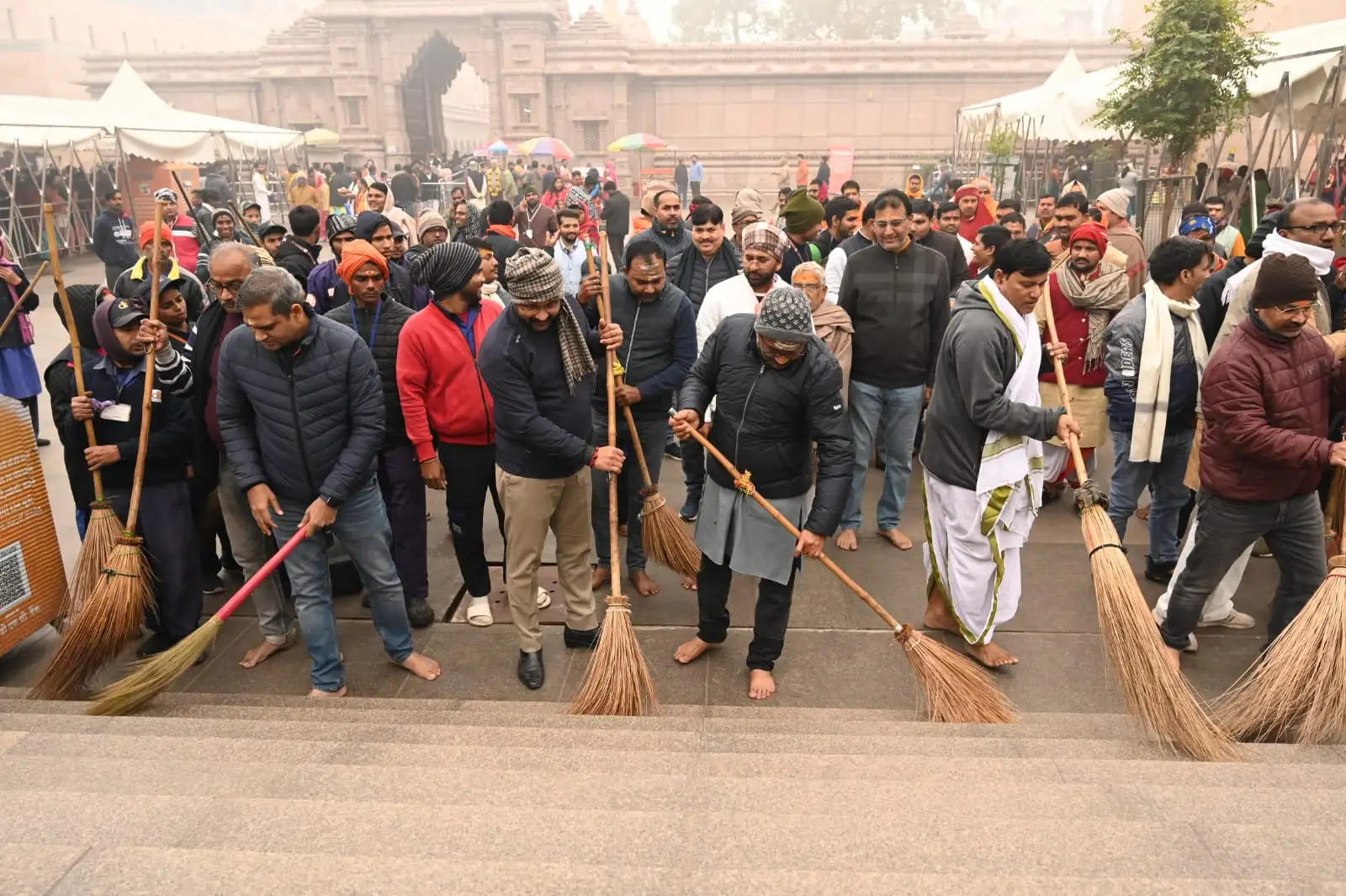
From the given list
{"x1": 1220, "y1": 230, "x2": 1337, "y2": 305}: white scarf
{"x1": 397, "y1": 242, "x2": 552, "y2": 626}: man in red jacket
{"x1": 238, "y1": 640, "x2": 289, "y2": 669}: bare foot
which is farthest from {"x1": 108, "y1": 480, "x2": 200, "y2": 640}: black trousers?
{"x1": 1220, "y1": 230, "x2": 1337, "y2": 305}: white scarf

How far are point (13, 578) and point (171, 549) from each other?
0.59 metres

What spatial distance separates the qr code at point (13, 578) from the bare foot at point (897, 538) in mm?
4031

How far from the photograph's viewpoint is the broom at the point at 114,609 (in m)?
3.41

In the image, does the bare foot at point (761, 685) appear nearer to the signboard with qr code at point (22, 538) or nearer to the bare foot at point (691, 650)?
the bare foot at point (691, 650)

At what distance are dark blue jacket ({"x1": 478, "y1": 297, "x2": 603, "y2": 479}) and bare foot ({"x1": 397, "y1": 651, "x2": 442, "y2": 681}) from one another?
0.91 m

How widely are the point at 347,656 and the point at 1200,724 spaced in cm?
325

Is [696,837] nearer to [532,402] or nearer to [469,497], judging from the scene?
[532,402]

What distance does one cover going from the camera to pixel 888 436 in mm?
4953

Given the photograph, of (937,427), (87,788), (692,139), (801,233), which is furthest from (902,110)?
(87,788)

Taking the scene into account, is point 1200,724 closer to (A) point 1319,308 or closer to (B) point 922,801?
(B) point 922,801

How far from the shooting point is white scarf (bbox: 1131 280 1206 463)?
4.04 meters

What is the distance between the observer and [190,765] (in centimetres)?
252

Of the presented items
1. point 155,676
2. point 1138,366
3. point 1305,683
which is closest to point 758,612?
point 1305,683

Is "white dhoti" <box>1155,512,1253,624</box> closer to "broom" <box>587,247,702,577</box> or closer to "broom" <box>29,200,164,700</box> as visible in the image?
"broom" <box>587,247,702,577</box>
